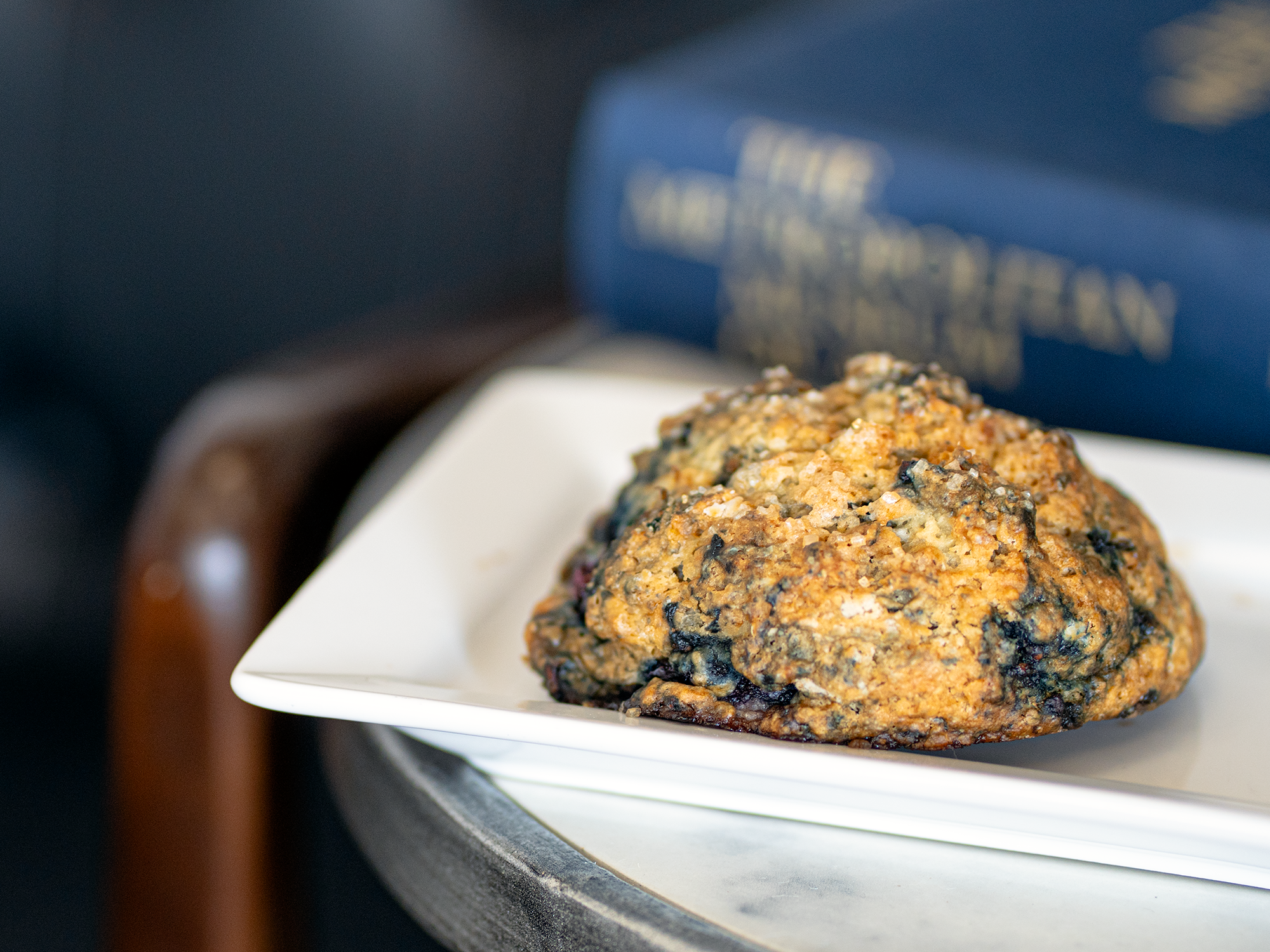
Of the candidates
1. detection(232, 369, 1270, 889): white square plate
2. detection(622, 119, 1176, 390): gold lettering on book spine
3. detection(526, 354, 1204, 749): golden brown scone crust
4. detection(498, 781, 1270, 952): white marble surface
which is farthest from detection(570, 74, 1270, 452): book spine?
detection(498, 781, 1270, 952): white marble surface

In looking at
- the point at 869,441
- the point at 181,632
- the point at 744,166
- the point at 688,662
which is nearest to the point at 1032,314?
the point at 744,166

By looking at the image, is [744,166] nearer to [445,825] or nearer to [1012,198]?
[1012,198]

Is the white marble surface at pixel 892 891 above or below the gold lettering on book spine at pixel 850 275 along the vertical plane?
below

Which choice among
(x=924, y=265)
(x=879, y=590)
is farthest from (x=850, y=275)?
(x=879, y=590)

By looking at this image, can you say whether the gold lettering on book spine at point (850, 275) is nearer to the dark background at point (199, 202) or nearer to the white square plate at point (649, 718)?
the white square plate at point (649, 718)

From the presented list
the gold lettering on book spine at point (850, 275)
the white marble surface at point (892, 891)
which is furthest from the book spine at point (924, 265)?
the white marble surface at point (892, 891)

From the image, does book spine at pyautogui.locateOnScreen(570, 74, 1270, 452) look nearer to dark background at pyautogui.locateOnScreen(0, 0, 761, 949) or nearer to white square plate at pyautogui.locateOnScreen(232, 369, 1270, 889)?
white square plate at pyautogui.locateOnScreen(232, 369, 1270, 889)

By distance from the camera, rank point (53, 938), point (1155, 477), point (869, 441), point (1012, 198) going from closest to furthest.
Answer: point (869, 441) → point (1155, 477) → point (1012, 198) → point (53, 938)
